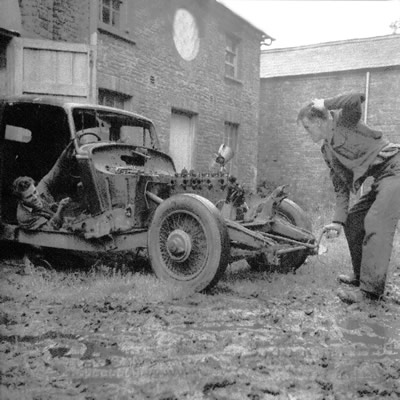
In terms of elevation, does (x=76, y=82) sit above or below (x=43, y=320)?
above

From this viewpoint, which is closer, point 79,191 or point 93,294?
point 93,294

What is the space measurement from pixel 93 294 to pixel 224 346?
1.54 meters

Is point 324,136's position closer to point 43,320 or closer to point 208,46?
point 43,320

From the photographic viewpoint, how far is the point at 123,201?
15.5 feet

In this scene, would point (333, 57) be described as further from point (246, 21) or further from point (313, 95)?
point (246, 21)

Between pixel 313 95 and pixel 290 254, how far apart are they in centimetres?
1335

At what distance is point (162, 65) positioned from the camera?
11.5m

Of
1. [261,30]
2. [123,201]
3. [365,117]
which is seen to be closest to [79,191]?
[123,201]

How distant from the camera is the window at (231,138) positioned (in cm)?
1448

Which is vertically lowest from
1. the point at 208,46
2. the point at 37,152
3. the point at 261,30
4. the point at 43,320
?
the point at 43,320

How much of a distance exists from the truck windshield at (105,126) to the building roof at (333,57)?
12.5 metres

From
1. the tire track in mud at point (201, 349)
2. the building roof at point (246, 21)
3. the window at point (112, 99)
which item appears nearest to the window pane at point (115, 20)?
the window at point (112, 99)

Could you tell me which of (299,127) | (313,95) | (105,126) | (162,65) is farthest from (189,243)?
(313,95)

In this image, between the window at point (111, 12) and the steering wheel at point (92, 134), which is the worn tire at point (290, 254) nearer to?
the steering wheel at point (92, 134)
